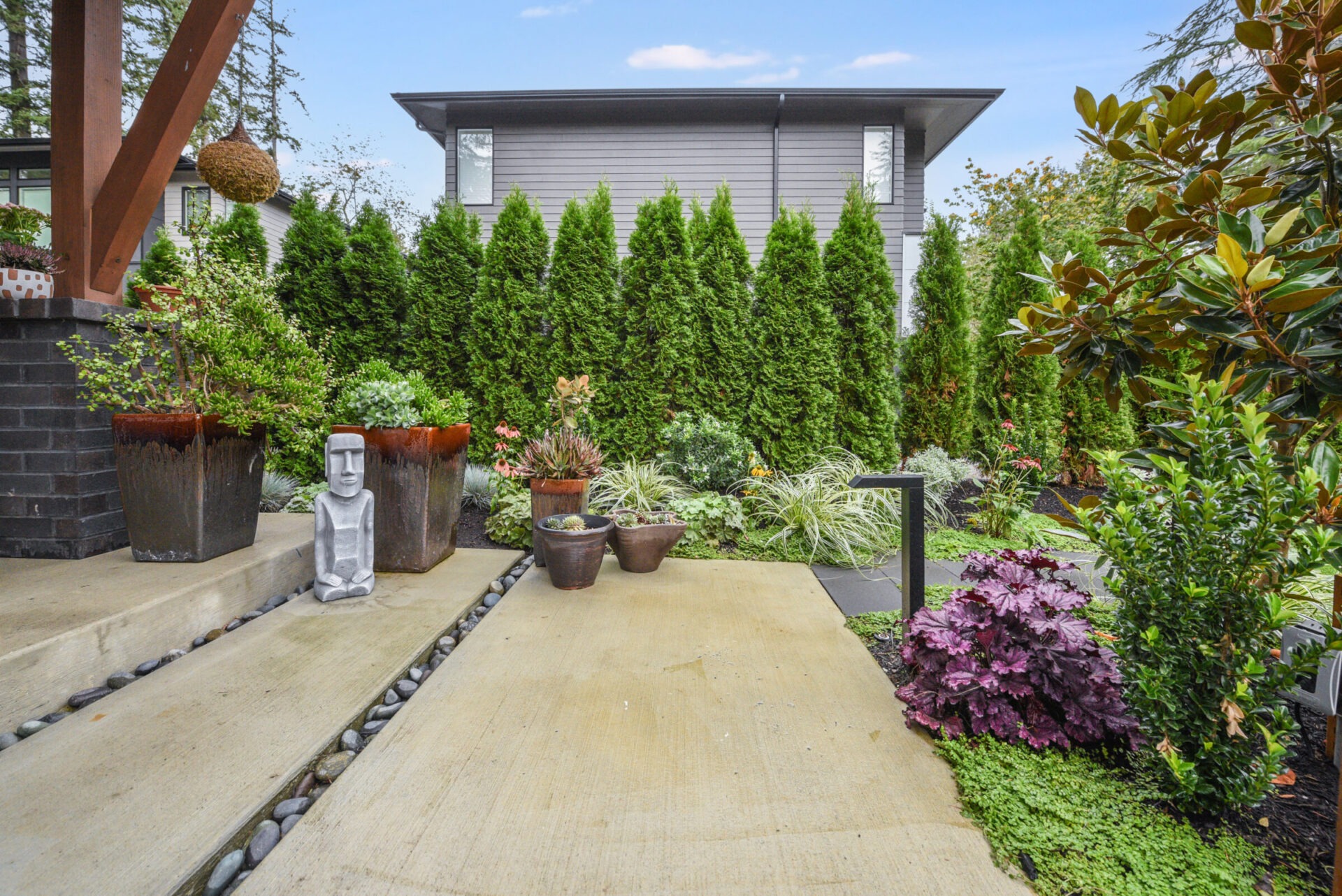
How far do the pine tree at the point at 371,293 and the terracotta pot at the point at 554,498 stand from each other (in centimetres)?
226

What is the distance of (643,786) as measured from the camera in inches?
57.5

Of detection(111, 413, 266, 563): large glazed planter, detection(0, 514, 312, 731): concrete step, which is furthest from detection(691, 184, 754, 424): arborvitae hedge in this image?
detection(111, 413, 266, 563): large glazed planter

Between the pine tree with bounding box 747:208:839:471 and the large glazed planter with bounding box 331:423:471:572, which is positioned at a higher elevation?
the pine tree with bounding box 747:208:839:471

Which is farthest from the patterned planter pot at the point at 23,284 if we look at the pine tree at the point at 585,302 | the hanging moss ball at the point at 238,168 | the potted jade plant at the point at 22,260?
the pine tree at the point at 585,302

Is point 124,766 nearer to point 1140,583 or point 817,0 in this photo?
point 1140,583

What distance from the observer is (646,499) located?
402 cm

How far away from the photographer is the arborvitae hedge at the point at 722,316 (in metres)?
4.69

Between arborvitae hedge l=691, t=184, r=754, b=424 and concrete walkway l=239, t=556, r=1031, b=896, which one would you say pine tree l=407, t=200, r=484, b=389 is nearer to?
arborvitae hedge l=691, t=184, r=754, b=424

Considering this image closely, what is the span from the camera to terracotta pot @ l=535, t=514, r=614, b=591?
287 centimetres

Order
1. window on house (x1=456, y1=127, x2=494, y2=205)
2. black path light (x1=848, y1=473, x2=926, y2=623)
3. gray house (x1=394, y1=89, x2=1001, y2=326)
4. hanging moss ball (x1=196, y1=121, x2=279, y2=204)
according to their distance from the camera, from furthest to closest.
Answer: window on house (x1=456, y1=127, x2=494, y2=205)
gray house (x1=394, y1=89, x2=1001, y2=326)
hanging moss ball (x1=196, y1=121, x2=279, y2=204)
black path light (x1=848, y1=473, x2=926, y2=623)

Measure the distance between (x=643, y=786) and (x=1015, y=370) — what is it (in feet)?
16.9

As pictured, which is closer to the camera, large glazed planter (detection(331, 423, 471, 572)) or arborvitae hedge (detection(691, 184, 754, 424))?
large glazed planter (detection(331, 423, 471, 572))

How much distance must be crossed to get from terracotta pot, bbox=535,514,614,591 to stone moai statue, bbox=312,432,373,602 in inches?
31.9

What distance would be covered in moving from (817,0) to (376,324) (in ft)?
23.9
